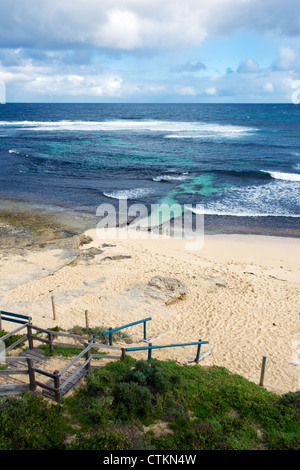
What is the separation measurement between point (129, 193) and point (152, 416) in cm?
2308

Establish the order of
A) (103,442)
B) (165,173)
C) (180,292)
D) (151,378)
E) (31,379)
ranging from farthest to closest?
(165,173) → (180,292) → (151,378) → (31,379) → (103,442)

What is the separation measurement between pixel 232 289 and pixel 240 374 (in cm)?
512

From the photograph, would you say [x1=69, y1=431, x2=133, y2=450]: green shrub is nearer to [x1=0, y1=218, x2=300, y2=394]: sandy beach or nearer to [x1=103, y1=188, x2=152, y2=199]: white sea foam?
[x1=0, y1=218, x2=300, y2=394]: sandy beach

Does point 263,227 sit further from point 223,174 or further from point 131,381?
point 131,381

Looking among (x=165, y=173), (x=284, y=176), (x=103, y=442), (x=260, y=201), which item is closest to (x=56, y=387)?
(x=103, y=442)

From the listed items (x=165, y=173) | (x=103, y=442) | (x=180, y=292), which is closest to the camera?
(x=103, y=442)

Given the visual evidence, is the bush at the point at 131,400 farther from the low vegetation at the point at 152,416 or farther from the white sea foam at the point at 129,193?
the white sea foam at the point at 129,193

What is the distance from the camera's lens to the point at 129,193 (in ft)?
93.2

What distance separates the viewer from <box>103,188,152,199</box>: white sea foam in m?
27.4

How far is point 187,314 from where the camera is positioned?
1185 centimetres

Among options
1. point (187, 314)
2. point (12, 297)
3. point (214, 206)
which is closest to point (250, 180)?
point (214, 206)

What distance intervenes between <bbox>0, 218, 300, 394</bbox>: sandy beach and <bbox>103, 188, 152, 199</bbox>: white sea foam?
8479 mm

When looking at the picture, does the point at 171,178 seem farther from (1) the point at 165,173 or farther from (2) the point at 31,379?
(2) the point at 31,379

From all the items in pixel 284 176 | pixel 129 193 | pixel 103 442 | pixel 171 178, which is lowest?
pixel 103 442
